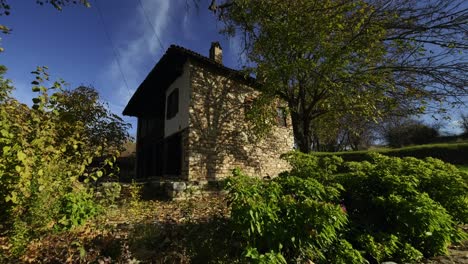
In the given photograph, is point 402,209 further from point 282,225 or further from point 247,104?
point 247,104

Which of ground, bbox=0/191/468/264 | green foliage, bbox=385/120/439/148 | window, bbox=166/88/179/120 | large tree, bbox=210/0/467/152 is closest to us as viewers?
ground, bbox=0/191/468/264

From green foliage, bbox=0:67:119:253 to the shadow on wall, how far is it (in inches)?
286

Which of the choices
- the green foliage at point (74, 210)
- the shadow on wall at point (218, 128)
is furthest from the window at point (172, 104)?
the green foliage at point (74, 210)

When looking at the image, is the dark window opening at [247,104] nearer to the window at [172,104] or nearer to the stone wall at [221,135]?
the stone wall at [221,135]

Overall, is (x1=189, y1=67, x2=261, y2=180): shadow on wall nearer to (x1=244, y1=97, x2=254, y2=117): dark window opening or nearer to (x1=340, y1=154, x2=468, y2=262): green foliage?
(x1=244, y1=97, x2=254, y2=117): dark window opening

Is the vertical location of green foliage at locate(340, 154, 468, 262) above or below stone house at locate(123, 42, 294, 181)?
below

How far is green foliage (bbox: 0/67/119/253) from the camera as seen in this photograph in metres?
3.50

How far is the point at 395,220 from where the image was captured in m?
4.44

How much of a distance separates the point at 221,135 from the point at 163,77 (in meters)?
4.77

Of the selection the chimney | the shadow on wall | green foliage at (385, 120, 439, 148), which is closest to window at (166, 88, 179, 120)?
the shadow on wall

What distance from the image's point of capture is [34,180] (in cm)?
371

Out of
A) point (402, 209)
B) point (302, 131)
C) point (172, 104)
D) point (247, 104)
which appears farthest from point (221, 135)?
point (402, 209)

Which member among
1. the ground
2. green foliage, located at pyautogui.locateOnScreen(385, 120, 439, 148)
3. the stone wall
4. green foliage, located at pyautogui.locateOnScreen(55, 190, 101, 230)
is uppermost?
green foliage, located at pyautogui.locateOnScreen(385, 120, 439, 148)

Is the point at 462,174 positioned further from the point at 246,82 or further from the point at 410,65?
the point at 246,82
